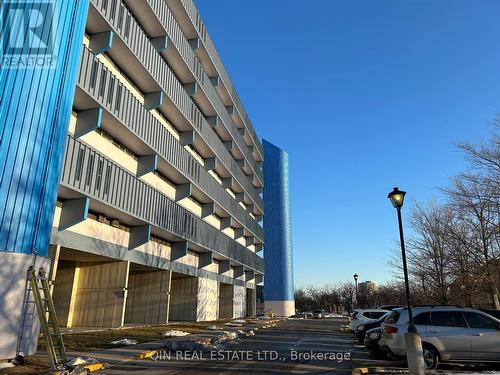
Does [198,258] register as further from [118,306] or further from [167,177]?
[118,306]

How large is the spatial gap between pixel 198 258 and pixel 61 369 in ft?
80.4

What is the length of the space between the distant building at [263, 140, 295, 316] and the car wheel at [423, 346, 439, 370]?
59754 millimetres

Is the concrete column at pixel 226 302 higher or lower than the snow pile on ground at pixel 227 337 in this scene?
higher

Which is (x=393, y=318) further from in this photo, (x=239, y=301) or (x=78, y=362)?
(x=239, y=301)

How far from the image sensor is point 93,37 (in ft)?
59.5

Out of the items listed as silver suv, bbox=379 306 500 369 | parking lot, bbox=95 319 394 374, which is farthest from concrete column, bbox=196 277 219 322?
silver suv, bbox=379 306 500 369

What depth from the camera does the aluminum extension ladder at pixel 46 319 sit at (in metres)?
8.78

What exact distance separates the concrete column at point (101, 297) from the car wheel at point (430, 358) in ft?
46.2

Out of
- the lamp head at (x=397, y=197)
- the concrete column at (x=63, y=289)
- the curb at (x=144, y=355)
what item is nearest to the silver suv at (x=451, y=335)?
the lamp head at (x=397, y=197)

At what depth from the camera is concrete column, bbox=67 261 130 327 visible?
19.8m

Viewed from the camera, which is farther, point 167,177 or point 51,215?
point 167,177

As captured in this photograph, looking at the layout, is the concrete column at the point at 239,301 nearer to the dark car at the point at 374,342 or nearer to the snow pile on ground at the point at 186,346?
the snow pile on ground at the point at 186,346

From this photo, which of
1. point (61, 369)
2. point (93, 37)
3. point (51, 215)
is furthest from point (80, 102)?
point (61, 369)

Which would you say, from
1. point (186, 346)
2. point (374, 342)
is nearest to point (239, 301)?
point (186, 346)
